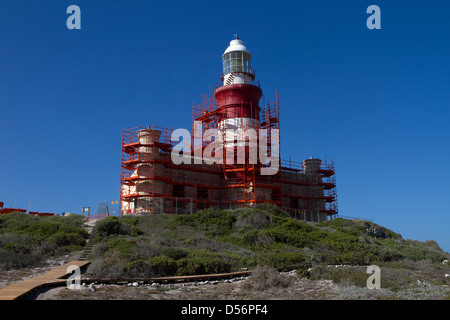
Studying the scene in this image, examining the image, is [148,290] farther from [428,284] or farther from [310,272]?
[428,284]

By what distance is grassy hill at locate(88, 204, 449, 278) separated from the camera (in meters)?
17.6

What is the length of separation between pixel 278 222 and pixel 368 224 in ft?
40.4

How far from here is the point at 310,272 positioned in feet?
57.6

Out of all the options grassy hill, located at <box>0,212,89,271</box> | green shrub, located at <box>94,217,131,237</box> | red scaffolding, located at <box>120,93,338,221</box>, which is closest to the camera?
grassy hill, located at <box>0,212,89,271</box>

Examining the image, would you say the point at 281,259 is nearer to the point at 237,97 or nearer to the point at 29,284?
the point at 29,284

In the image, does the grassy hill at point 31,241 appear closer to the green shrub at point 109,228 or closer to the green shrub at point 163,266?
the green shrub at point 109,228

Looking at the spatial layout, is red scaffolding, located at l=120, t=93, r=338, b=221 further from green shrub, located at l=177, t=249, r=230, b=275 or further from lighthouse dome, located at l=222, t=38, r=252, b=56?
green shrub, located at l=177, t=249, r=230, b=275

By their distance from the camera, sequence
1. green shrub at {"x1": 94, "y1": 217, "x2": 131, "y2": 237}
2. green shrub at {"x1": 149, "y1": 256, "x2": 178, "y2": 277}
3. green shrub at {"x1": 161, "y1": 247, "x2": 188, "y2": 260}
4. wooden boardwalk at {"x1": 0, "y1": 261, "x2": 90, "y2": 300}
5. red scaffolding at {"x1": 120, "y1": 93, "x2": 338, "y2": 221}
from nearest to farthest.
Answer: wooden boardwalk at {"x1": 0, "y1": 261, "x2": 90, "y2": 300} → green shrub at {"x1": 149, "y1": 256, "x2": 178, "y2": 277} → green shrub at {"x1": 161, "y1": 247, "x2": 188, "y2": 260} → green shrub at {"x1": 94, "y1": 217, "x2": 131, "y2": 237} → red scaffolding at {"x1": 120, "y1": 93, "x2": 338, "y2": 221}

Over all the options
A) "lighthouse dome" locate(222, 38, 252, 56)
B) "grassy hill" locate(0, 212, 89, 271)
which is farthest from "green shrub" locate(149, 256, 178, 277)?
"lighthouse dome" locate(222, 38, 252, 56)

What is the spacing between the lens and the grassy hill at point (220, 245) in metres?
17.6

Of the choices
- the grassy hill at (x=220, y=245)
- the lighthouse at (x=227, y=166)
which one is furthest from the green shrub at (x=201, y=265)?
the lighthouse at (x=227, y=166)

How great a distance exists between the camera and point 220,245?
23.2 metres

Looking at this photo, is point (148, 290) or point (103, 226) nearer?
point (148, 290)
